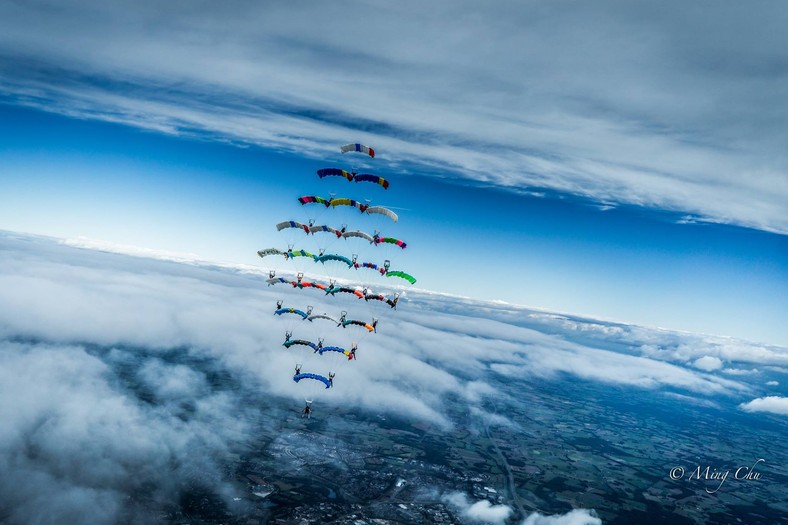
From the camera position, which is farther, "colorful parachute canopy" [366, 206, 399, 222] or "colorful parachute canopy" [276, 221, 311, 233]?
"colorful parachute canopy" [276, 221, 311, 233]

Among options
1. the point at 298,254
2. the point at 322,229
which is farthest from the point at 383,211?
the point at 298,254

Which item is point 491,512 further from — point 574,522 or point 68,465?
point 68,465

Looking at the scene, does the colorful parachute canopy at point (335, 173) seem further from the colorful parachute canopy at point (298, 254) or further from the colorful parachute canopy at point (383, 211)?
the colorful parachute canopy at point (298, 254)

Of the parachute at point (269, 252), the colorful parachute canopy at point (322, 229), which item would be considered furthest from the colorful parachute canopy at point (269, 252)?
the colorful parachute canopy at point (322, 229)

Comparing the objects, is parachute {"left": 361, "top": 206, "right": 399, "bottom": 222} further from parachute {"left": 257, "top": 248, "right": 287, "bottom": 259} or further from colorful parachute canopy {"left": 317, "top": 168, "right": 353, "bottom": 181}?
parachute {"left": 257, "top": 248, "right": 287, "bottom": 259}

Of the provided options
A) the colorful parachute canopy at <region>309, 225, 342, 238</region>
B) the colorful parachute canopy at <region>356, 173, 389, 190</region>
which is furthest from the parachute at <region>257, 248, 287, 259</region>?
the colorful parachute canopy at <region>356, 173, 389, 190</region>
